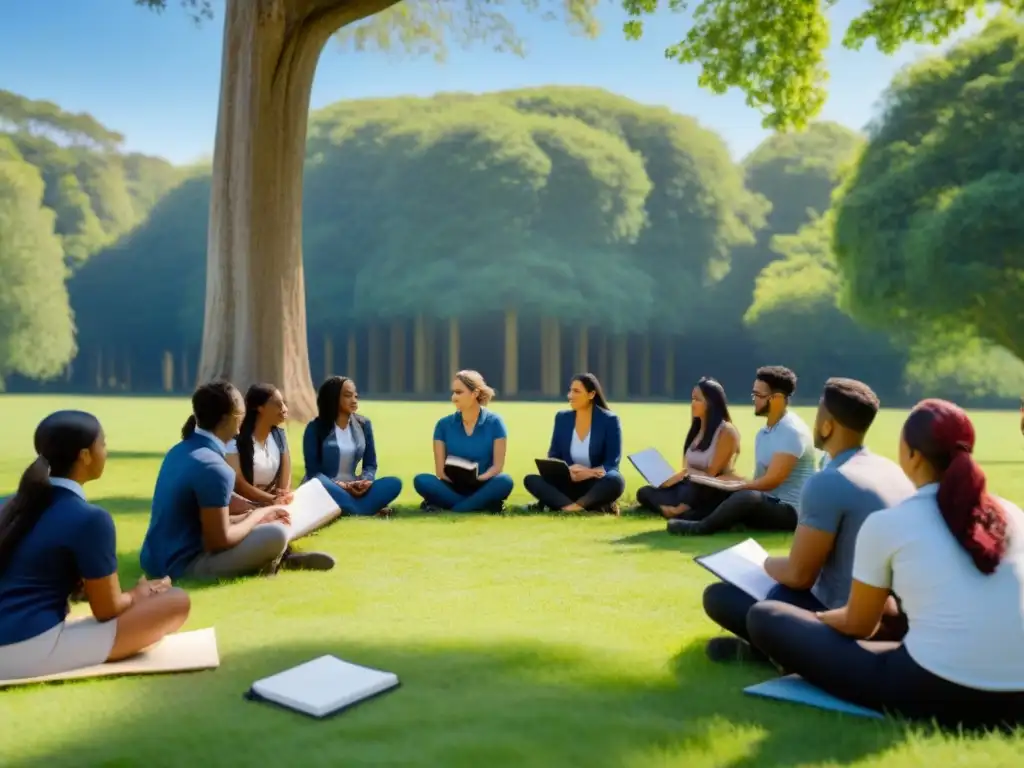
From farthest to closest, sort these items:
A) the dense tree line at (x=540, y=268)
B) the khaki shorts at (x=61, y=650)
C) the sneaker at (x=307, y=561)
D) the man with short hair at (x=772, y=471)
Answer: the dense tree line at (x=540, y=268), the man with short hair at (x=772, y=471), the sneaker at (x=307, y=561), the khaki shorts at (x=61, y=650)

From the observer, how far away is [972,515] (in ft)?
11.8

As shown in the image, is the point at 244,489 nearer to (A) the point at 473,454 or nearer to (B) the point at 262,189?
(A) the point at 473,454

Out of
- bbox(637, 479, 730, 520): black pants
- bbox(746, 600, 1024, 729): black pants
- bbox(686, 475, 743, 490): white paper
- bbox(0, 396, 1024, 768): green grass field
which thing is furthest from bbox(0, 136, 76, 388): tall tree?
bbox(746, 600, 1024, 729): black pants

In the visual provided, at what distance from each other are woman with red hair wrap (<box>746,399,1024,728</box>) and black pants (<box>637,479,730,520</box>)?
519 cm

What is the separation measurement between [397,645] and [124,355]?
58529 millimetres

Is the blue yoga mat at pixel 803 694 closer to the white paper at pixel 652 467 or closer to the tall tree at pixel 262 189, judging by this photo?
the white paper at pixel 652 467

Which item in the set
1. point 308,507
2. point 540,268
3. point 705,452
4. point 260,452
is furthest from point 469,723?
point 540,268

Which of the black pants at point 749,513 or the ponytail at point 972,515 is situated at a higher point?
the ponytail at point 972,515

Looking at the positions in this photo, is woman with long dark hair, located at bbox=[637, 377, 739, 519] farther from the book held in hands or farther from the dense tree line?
the dense tree line

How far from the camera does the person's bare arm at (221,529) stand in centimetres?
626

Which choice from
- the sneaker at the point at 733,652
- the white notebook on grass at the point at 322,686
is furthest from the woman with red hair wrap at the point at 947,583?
the white notebook on grass at the point at 322,686

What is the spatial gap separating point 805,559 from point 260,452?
15.3 feet

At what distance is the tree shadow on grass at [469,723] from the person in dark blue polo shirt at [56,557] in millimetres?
180

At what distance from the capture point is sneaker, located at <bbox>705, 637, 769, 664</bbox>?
4.93m
